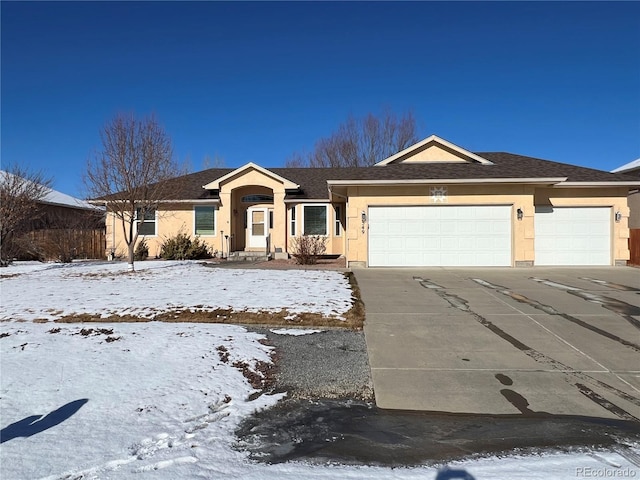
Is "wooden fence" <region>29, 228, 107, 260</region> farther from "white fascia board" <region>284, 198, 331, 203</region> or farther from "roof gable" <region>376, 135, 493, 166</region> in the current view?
"roof gable" <region>376, 135, 493, 166</region>

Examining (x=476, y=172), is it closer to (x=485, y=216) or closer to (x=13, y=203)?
(x=485, y=216)

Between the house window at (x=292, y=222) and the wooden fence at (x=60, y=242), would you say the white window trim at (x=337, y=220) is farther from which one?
the wooden fence at (x=60, y=242)

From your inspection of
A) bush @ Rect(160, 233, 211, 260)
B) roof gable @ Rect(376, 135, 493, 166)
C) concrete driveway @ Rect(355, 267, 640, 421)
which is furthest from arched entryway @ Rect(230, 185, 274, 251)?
concrete driveway @ Rect(355, 267, 640, 421)

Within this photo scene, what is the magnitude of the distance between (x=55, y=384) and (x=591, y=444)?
5.17 metres

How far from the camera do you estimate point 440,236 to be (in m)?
14.5

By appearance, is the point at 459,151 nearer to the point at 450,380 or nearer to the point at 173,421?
the point at 450,380

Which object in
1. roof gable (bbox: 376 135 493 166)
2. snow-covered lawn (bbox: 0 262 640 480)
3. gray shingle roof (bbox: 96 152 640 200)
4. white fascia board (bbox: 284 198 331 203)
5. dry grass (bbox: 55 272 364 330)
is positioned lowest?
snow-covered lawn (bbox: 0 262 640 480)

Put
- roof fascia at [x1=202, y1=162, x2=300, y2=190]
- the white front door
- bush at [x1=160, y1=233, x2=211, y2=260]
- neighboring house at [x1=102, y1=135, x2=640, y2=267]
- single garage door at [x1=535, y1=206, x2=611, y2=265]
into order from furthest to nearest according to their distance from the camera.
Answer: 1. the white front door
2. roof fascia at [x1=202, y1=162, x2=300, y2=190]
3. bush at [x1=160, y1=233, x2=211, y2=260]
4. single garage door at [x1=535, y1=206, x2=611, y2=265]
5. neighboring house at [x1=102, y1=135, x2=640, y2=267]

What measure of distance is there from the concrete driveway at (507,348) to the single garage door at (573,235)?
185 inches

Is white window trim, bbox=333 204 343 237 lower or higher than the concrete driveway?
higher

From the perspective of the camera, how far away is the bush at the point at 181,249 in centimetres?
1791

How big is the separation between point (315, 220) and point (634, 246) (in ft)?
42.3

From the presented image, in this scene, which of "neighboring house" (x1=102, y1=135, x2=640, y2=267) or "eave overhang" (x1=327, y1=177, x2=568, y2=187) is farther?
"neighboring house" (x1=102, y1=135, x2=640, y2=267)

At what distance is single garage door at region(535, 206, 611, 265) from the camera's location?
14844 mm
